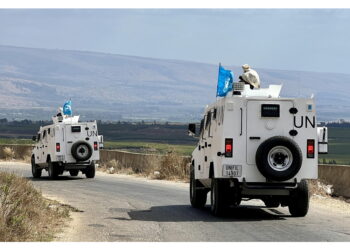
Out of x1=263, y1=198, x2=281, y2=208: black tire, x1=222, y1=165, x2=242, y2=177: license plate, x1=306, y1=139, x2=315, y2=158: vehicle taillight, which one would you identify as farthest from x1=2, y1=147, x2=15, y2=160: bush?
x1=306, y1=139, x2=315, y2=158: vehicle taillight

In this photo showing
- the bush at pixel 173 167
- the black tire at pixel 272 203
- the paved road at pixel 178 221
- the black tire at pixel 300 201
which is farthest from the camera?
the bush at pixel 173 167

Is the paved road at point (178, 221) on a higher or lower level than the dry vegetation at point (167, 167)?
lower

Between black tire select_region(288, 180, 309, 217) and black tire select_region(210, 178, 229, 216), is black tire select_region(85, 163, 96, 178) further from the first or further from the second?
black tire select_region(288, 180, 309, 217)

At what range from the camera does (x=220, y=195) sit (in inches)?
715

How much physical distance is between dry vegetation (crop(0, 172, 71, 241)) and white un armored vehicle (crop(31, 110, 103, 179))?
563 inches

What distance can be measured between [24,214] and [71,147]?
19.1m

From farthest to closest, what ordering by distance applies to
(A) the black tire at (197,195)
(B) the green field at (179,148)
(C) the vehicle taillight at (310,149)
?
(B) the green field at (179,148) → (A) the black tire at (197,195) → (C) the vehicle taillight at (310,149)

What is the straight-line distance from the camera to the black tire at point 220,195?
18109mm

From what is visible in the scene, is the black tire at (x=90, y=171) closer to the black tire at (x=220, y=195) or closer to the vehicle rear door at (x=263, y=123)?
the black tire at (x=220, y=195)

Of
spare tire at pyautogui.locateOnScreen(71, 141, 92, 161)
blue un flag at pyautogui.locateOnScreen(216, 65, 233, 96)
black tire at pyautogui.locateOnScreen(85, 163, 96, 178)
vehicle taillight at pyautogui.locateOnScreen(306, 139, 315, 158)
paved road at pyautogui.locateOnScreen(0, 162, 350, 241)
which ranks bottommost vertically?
paved road at pyautogui.locateOnScreen(0, 162, 350, 241)

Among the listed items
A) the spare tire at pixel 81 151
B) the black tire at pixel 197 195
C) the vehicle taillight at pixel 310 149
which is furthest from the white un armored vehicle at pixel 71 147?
the vehicle taillight at pixel 310 149

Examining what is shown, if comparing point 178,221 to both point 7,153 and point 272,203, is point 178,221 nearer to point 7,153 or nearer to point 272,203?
point 272,203

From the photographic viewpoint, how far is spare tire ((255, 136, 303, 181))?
17547 mm

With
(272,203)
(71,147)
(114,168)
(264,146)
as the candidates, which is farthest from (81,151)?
(264,146)
